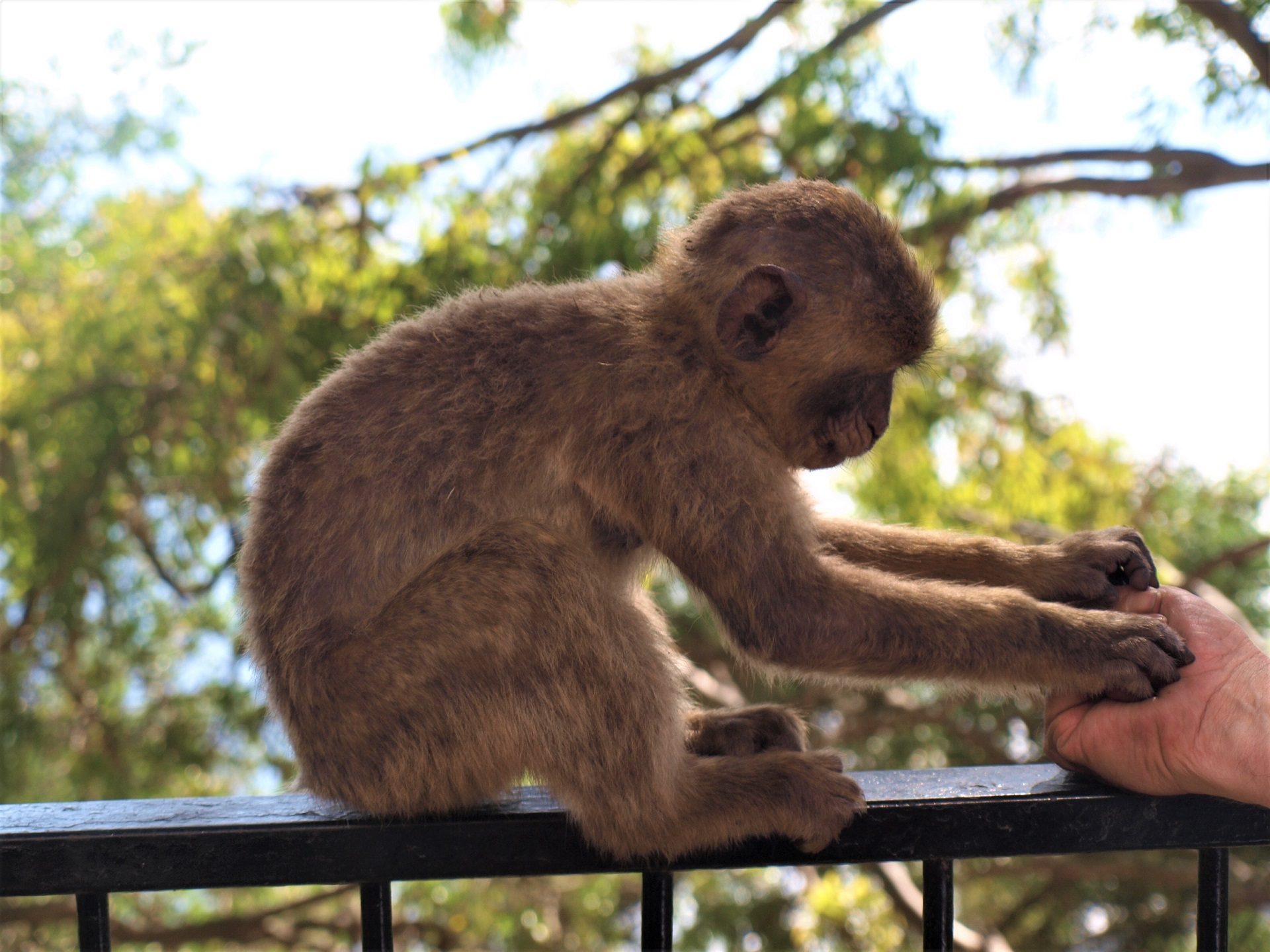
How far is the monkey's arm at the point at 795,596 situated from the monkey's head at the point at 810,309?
275mm

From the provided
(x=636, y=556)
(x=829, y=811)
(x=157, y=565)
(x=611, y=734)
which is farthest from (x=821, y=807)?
(x=157, y=565)

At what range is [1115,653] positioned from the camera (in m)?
1.95

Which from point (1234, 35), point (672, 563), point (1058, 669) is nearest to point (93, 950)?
point (672, 563)

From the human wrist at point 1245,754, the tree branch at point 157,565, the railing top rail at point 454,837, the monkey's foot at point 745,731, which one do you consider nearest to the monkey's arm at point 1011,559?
the monkey's foot at point 745,731

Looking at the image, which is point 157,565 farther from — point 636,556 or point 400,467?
point 400,467

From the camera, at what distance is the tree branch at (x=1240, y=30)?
422 cm

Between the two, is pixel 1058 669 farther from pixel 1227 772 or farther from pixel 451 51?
pixel 451 51

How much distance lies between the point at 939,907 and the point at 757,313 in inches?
47.0

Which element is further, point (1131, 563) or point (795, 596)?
point (1131, 563)

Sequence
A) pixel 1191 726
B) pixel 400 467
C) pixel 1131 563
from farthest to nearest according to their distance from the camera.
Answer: pixel 1131 563
pixel 400 467
pixel 1191 726

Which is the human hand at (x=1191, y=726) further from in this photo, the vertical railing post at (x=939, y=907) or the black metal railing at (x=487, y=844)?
the vertical railing post at (x=939, y=907)

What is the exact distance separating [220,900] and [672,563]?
6.25 metres

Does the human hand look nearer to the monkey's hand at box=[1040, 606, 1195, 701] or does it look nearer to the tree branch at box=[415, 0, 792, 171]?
the monkey's hand at box=[1040, 606, 1195, 701]

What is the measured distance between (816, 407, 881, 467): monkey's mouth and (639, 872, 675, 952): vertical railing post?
40.6 inches
